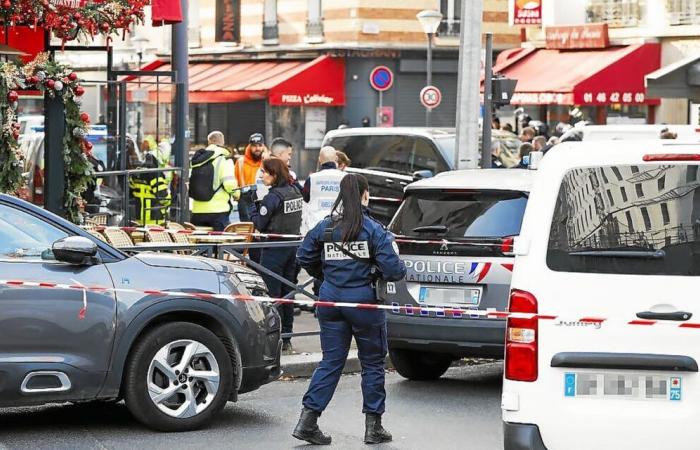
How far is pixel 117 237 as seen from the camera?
1200 centimetres

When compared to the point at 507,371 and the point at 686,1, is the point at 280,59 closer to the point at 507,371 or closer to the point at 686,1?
the point at 686,1

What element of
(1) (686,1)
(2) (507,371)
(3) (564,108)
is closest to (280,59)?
(3) (564,108)

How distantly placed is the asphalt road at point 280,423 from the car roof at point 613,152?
2586 mm

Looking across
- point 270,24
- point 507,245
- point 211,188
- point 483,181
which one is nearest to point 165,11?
point 211,188

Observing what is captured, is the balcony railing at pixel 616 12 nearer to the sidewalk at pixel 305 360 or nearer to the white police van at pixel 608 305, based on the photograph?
the sidewalk at pixel 305 360

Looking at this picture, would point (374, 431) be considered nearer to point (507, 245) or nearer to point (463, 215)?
point (507, 245)

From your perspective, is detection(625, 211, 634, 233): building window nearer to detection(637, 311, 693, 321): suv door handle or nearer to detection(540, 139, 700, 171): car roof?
detection(540, 139, 700, 171): car roof

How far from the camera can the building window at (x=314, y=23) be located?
132 feet

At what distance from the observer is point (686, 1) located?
3191cm

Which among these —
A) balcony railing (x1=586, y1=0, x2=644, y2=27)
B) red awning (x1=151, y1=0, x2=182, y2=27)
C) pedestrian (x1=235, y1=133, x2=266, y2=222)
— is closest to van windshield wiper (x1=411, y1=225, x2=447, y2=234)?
red awning (x1=151, y1=0, x2=182, y2=27)

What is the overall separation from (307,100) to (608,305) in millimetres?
32739

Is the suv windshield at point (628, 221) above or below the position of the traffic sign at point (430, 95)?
below

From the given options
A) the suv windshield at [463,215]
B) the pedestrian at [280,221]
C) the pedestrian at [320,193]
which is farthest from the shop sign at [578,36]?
the suv windshield at [463,215]

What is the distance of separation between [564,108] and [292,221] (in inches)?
951
